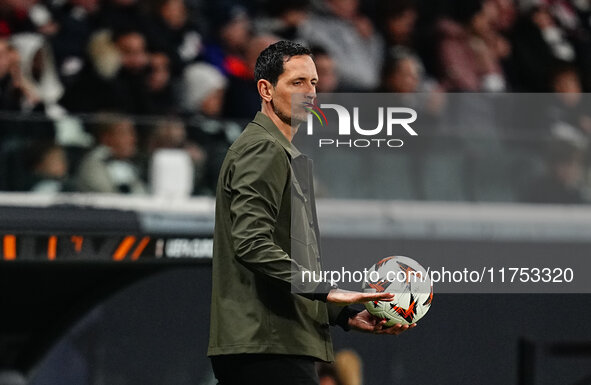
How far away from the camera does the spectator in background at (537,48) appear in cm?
805

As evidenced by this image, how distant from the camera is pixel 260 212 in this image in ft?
8.95

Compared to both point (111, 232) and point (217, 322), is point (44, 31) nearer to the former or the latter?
point (111, 232)

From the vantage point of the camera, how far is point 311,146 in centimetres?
542

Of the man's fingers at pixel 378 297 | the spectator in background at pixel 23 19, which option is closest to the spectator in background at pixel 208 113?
the spectator in background at pixel 23 19

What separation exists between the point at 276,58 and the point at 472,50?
210 inches

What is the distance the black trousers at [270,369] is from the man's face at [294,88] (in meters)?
0.65

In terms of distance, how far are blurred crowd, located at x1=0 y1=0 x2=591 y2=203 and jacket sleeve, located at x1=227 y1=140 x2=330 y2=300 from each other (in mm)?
2547

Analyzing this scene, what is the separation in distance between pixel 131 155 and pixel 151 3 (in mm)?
1750

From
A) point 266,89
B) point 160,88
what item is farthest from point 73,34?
point 266,89

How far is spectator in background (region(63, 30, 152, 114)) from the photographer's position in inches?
235

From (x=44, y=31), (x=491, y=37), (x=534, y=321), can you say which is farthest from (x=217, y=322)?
(x=491, y=37)

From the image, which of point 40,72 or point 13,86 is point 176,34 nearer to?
point 40,72

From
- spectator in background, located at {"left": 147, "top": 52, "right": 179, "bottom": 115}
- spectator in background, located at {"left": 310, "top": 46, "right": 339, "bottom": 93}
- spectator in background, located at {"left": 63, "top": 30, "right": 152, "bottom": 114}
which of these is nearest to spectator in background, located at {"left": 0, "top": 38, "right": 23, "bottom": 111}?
spectator in background, located at {"left": 63, "top": 30, "right": 152, "bottom": 114}

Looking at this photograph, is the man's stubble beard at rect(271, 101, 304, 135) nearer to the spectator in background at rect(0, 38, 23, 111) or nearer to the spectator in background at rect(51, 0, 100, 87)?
the spectator in background at rect(0, 38, 23, 111)
